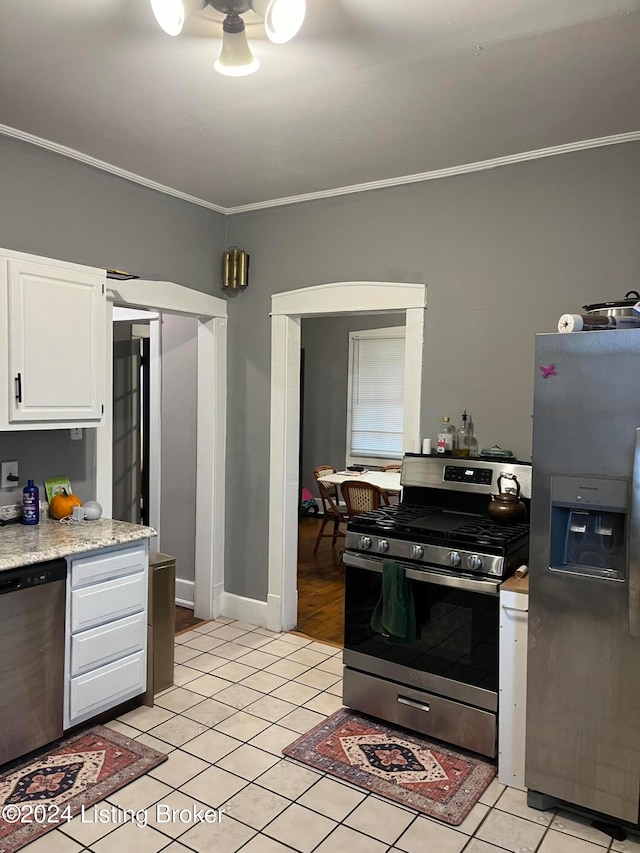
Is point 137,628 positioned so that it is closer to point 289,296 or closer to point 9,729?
point 9,729

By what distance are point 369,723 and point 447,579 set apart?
0.83m

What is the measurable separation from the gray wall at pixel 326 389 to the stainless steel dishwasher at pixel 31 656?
17.7 feet

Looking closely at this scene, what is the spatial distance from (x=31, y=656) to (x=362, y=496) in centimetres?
348

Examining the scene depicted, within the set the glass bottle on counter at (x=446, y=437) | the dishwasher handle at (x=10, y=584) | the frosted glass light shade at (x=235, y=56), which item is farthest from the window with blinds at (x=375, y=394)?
the frosted glass light shade at (x=235, y=56)

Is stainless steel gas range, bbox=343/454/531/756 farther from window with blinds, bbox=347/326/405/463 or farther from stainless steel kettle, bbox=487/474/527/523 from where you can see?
window with blinds, bbox=347/326/405/463

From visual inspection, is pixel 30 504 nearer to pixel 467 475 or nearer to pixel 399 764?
pixel 399 764

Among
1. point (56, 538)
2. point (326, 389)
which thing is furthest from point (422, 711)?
point (326, 389)

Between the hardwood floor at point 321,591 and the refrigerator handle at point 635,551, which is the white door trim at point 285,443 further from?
the refrigerator handle at point 635,551

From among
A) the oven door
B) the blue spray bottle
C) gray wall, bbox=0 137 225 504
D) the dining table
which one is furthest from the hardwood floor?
the blue spray bottle

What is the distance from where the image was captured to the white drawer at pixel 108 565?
2781 mm

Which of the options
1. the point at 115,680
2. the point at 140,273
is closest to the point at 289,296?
the point at 140,273

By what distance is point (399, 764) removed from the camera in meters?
2.72

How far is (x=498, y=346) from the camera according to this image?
3.35 m

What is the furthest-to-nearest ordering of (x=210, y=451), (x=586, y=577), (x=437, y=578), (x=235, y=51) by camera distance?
(x=210, y=451), (x=437, y=578), (x=586, y=577), (x=235, y=51)
